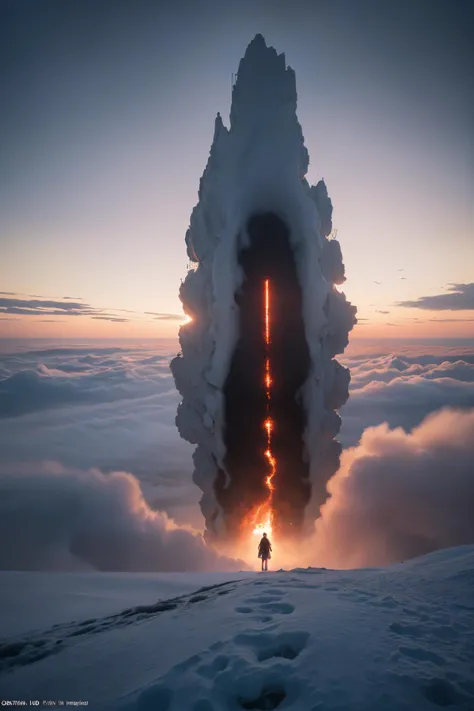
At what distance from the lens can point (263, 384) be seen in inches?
1011

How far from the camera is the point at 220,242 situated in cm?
2444

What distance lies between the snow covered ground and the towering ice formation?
1516cm

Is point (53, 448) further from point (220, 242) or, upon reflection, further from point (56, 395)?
point (220, 242)

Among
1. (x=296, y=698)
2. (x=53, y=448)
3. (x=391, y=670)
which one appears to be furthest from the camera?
(x=53, y=448)

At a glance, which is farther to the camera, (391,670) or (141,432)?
(141,432)

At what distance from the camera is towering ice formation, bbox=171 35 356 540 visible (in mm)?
24328

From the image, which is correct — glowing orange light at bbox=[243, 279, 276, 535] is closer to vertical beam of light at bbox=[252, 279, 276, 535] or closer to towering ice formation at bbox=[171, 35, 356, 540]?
vertical beam of light at bbox=[252, 279, 276, 535]

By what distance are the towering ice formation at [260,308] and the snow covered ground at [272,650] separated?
49.7ft

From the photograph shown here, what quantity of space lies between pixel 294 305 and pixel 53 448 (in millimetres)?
101066

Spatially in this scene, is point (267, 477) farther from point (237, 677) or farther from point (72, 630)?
point (237, 677)

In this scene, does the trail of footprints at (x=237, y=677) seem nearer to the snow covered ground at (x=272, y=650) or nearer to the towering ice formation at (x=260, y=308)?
the snow covered ground at (x=272, y=650)

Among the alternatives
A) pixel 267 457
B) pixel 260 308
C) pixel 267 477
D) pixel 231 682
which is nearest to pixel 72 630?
pixel 231 682

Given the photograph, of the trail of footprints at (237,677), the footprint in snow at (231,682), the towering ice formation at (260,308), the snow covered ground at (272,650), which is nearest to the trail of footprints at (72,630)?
the snow covered ground at (272,650)

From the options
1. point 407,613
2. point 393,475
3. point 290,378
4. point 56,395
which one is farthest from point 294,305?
point 56,395
